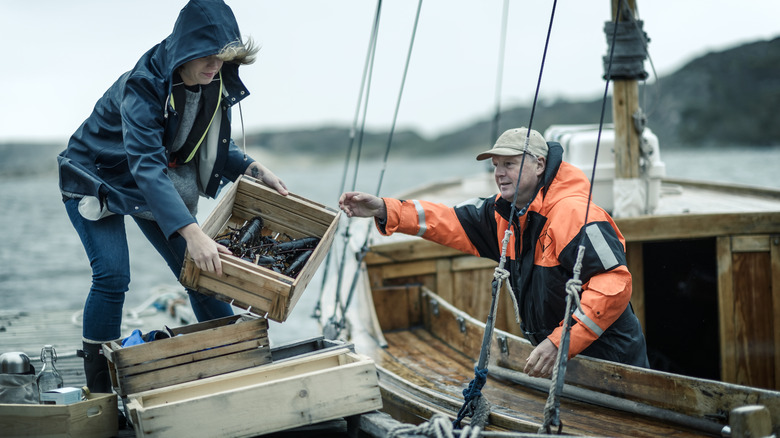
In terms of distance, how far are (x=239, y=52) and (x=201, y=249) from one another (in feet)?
2.92

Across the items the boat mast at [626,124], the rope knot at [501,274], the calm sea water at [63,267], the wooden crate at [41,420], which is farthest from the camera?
the calm sea water at [63,267]

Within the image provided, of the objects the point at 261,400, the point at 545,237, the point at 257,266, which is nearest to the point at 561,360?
the point at 545,237

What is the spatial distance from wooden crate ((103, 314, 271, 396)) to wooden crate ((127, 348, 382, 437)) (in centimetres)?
9

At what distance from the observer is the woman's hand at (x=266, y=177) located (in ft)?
11.7

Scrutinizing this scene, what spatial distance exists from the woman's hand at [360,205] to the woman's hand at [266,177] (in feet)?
1.03

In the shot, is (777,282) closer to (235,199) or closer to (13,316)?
(235,199)

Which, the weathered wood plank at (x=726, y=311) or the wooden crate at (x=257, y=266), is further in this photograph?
the weathered wood plank at (x=726, y=311)

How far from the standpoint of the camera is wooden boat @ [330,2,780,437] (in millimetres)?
3803

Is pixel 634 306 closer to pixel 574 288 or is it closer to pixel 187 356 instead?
pixel 574 288

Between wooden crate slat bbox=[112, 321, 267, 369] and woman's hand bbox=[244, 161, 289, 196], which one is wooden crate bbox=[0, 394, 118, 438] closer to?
wooden crate slat bbox=[112, 321, 267, 369]

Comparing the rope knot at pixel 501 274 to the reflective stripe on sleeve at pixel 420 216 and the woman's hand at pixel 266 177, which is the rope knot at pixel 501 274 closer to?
the reflective stripe on sleeve at pixel 420 216

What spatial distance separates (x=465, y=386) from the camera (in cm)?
382

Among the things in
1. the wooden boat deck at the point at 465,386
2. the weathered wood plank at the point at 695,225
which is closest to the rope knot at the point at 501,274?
the wooden boat deck at the point at 465,386

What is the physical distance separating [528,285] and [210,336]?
59.1 inches
